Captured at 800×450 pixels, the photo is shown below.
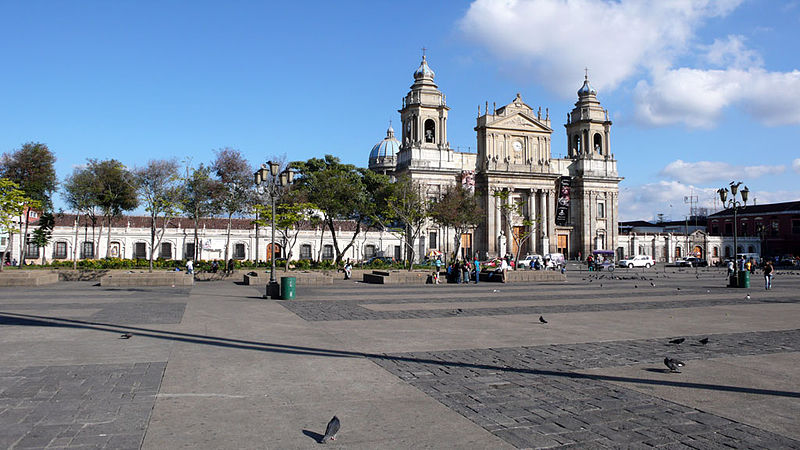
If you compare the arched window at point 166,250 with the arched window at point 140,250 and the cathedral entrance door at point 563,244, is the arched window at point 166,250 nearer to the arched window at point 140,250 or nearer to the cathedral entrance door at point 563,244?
the arched window at point 140,250

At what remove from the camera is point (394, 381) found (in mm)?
7664

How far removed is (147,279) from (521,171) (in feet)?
181

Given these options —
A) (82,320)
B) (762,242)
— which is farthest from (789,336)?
(762,242)

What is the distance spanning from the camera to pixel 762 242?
89125 millimetres

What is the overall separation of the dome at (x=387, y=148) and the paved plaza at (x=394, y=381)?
3316 inches

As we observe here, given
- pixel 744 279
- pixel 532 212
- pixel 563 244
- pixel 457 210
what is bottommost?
pixel 744 279

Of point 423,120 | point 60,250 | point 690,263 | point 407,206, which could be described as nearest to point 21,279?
point 407,206

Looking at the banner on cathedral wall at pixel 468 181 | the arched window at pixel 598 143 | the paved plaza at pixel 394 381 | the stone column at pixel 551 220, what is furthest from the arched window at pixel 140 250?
the arched window at pixel 598 143

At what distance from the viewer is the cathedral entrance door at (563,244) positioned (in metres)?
78.7

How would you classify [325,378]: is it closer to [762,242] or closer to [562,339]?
[562,339]

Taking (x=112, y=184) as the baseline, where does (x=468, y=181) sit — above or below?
above

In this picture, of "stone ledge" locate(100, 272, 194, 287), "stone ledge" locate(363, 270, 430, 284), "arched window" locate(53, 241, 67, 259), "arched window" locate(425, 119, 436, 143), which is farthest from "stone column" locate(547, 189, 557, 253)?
"stone ledge" locate(100, 272, 194, 287)

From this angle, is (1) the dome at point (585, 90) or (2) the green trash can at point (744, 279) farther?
(1) the dome at point (585, 90)

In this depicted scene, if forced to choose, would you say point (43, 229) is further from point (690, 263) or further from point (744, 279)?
point (690, 263)
